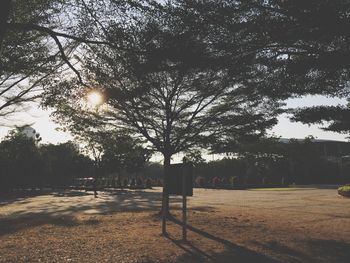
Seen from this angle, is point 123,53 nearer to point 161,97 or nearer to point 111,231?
point 111,231

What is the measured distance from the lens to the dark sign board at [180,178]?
9.68 meters

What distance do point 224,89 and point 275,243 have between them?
6.34m

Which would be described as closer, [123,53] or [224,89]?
[123,53]

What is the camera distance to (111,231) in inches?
426

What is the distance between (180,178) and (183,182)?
0.48 meters

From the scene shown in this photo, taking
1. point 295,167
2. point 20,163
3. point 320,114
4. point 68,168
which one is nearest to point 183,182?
point 320,114

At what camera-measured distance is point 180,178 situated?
10.0m

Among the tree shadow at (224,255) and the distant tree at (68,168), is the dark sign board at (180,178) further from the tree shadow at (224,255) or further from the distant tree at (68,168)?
the distant tree at (68,168)

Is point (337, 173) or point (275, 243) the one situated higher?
point (337, 173)

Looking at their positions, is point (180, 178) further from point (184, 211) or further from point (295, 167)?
point (295, 167)

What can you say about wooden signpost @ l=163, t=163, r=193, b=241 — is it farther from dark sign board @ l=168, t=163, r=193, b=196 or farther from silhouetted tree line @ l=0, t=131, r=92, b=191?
silhouetted tree line @ l=0, t=131, r=92, b=191

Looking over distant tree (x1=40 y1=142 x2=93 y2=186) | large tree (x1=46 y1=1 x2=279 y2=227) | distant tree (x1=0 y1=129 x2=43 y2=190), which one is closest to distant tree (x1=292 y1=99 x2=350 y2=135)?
large tree (x1=46 y1=1 x2=279 y2=227)

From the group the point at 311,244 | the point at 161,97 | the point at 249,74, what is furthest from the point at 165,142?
the point at 311,244

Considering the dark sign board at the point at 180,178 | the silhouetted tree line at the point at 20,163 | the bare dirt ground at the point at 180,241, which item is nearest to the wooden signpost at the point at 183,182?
the dark sign board at the point at 180,178
